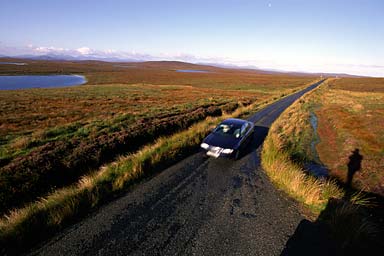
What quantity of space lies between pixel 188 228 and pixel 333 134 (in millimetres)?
15968

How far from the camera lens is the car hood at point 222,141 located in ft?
27.1

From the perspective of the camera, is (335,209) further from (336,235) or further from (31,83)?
(31,83)

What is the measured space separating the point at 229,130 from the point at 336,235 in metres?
5.57

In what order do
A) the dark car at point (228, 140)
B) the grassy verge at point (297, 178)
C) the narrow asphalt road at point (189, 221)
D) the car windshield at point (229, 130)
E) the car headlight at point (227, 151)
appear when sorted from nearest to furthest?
the narrow asphalt road at point (189, 221) → the grassy verge at point (297, 178) → the car headlight at point (227, 151) → the dark car at point (228, 140) → the car windshield at point (229, 130)

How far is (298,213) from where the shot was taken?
17.0 feet

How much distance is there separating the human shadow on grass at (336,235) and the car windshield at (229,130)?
443cm

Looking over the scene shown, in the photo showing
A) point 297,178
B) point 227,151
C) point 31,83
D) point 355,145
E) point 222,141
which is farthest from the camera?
point 31,83

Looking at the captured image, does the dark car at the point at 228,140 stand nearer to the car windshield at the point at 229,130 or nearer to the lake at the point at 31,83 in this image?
the car windshield at the point at 229,130

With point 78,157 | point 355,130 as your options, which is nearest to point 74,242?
point 78,157

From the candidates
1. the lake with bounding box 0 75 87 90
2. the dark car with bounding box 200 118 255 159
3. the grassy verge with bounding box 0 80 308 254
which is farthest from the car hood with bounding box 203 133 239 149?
the lake with bounding box 0 75 87 90

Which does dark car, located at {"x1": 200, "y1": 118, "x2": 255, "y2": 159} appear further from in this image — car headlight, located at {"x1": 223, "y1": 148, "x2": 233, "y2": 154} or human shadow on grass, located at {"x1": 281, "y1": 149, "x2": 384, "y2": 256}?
human shadow on grass, located at {"x1": 281, "y1": 149, "x2": 384, "y2": 256}

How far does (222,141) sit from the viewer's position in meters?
8.58

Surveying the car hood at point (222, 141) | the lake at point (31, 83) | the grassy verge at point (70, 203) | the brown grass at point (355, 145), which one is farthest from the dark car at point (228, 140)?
the lake at point (31, 83)

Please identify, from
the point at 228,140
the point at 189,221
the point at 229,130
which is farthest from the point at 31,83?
the point at 189,221
